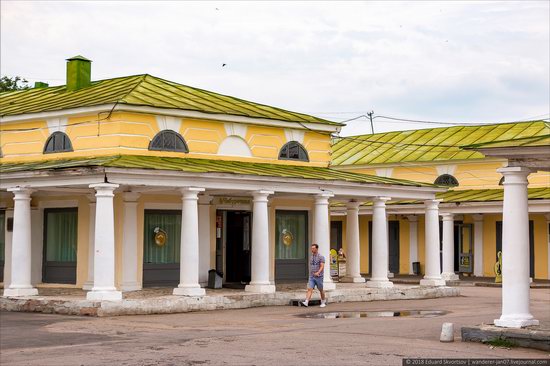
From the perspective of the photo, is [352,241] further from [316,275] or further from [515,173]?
[515,173]

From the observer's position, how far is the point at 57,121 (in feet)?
90.6

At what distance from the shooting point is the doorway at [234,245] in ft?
97.4

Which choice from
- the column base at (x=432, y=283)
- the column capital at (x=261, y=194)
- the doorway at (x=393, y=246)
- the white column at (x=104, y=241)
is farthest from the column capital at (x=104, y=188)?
the doorway at (x=393, y=246)

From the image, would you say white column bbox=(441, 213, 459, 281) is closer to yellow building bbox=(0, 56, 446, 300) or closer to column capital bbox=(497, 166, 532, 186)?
yellow building bbox=(0, 56, 446, 300)

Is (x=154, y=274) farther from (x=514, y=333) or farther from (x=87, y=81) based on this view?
(x=514, y=333)

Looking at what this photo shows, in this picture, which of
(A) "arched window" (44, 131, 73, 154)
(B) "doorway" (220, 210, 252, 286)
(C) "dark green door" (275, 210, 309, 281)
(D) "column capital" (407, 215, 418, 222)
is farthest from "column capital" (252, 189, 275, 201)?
(D) "column capital" (407, 215, 418, 222)

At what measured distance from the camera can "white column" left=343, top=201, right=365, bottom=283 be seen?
3288cm

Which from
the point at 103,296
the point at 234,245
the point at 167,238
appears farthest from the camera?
the point at 234,245

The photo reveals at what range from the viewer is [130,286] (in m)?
26.9

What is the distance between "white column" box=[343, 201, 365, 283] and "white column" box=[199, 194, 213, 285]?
221 inches

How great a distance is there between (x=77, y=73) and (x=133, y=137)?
16.1 feet

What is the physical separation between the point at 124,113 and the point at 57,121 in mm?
2353

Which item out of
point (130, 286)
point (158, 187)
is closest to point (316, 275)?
point (158, 187)

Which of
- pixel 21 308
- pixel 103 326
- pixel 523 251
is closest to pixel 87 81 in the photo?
pixel 21 308
